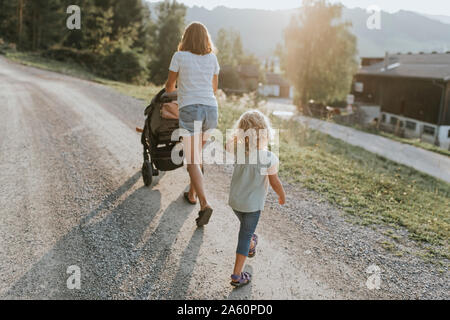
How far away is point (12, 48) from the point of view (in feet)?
114

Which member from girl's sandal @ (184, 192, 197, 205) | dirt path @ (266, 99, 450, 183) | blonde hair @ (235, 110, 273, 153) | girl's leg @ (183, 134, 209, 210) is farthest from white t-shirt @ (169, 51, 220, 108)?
dirt path @ (266, 99, 450, 183)

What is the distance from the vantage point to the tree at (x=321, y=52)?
3838cm

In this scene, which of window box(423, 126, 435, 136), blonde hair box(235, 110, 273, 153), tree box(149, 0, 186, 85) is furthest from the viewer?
tree box(149, 0, 186, 85)

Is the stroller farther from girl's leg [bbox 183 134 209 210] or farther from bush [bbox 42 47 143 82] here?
bush [bbox 42 47 143 82]

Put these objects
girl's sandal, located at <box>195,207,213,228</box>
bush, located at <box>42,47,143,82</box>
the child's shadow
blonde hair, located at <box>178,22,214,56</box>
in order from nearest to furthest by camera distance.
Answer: the child's shadow
blonde hair, located at <box>178,22,214,56</box>
girl's sandal, located at <box>195,207,213,228</box>
bush, located at <box>42,47,143,82</box>

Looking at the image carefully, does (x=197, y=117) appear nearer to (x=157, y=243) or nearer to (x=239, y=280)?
(x=157, y=243)

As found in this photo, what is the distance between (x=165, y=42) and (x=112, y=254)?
135 feet

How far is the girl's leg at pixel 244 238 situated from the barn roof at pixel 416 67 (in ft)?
103

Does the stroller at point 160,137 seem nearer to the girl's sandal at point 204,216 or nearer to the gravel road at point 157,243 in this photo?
the gravel road at point 157,243

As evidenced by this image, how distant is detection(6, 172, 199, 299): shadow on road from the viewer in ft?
10.7

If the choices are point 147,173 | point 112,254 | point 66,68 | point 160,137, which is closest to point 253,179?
point 112,254

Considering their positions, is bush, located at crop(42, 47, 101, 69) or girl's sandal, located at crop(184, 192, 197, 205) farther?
bush, located at crop(42, 47, 101, 69)

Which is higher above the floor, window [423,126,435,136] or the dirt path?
window [423,126,435,136]

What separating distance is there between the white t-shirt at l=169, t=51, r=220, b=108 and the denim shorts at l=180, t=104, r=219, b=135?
0.19 feet
